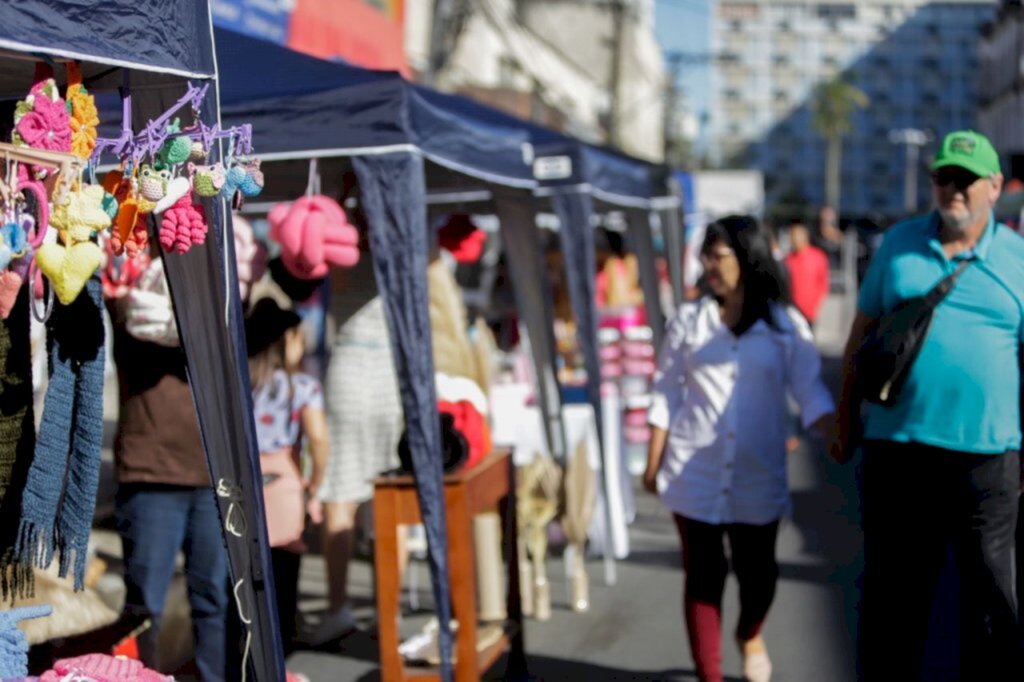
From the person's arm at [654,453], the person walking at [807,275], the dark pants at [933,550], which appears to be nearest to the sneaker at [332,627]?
the person's arm at [654,453]

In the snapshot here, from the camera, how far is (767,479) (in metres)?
5.21

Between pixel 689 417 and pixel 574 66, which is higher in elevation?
pixel 574 66

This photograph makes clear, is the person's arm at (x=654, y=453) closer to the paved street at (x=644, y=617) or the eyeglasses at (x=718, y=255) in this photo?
the eyeglasses at (x=718, y=255)

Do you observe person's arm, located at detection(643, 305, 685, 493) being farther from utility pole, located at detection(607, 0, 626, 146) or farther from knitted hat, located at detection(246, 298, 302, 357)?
utility pole, located at detection(607, 0, 626, 146)

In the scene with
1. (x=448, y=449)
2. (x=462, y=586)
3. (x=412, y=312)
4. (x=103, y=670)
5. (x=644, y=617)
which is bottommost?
(x=644, y=617)

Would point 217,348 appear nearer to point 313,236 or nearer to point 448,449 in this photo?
point 448,449

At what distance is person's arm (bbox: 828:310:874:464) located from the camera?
190 inches

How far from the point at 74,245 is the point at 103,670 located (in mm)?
945

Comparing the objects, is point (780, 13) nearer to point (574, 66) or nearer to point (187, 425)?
point (574, 66)

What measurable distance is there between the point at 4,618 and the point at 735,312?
3.00 m

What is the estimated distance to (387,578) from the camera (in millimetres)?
5277

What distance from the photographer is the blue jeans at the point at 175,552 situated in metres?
4.91

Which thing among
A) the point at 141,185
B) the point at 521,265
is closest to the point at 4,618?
the point at 141,185

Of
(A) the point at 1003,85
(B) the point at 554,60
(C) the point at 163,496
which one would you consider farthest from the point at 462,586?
(A) the point at 1003,85
